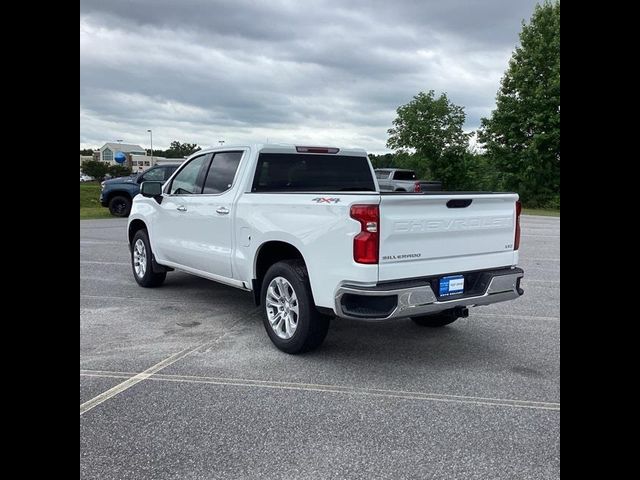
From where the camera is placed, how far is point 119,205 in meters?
20.6

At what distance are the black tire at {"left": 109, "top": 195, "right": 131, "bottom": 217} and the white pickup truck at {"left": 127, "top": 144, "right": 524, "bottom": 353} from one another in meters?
14.7

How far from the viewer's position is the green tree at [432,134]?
176 ft

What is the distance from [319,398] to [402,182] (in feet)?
71.3

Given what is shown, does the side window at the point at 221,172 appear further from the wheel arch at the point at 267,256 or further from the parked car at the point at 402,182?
the parked car at the point at 402,182

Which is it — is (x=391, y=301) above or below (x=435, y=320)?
above

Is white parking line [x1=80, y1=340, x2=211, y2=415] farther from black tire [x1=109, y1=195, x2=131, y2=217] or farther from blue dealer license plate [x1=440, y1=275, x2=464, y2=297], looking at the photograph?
black tire [x1=109, y1=195, x2=131, y2=217]

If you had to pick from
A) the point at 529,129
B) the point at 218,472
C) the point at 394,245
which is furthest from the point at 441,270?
the point at 529,129

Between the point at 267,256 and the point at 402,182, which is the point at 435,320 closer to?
the point at 267,256

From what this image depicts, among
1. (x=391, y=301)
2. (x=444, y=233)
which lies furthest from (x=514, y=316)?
(x=391, y=301)

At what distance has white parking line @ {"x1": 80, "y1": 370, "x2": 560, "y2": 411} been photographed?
3883 millimetres

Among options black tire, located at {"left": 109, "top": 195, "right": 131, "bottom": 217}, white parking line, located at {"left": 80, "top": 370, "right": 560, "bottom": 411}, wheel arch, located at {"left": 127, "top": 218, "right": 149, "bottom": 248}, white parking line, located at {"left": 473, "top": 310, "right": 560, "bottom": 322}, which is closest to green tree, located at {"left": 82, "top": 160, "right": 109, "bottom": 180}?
black tire, located at {"left": 109, "top": 195, "right": 131, "bottom": 217}

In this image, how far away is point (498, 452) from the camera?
3178mm

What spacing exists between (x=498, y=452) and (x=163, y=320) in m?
4.02
